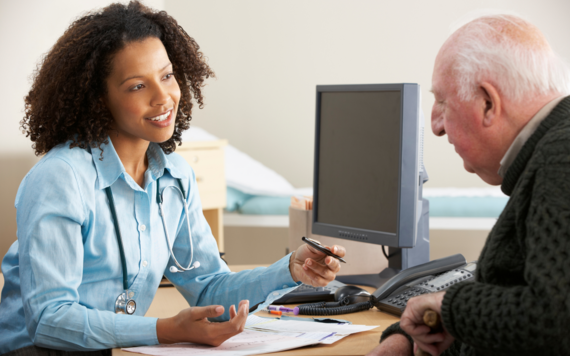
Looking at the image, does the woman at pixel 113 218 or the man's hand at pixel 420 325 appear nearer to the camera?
the man's hand at pixel 420 325

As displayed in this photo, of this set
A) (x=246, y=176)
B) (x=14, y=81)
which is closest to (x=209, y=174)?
(x=246, y=176)

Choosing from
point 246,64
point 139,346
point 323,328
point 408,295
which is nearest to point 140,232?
point 139,346

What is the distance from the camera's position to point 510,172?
0.81 meters

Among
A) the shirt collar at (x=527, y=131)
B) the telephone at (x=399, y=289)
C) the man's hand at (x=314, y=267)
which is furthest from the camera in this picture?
the telephone at (x=399, y=289)

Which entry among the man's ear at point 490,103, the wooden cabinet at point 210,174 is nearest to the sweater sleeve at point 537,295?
the man's ear at point 490,103

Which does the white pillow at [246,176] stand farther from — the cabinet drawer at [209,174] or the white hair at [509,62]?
the white hair at [509,62]

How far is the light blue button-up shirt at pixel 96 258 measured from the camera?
1.00m

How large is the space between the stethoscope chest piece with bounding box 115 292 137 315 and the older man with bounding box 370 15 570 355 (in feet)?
1.99

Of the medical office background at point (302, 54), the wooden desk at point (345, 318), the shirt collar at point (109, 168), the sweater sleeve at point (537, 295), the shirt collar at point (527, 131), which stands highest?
the medical office background at point (302, 54)

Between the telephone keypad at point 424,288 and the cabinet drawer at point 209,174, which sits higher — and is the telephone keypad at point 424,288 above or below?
below

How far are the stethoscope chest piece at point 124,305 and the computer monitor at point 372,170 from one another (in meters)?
0.63

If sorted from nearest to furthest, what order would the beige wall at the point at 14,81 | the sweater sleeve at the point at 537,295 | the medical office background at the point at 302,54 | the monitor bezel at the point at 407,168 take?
the sweater sleeve at the point at 537,295 → the monitor bezel at the point at 407,168 → the beige wall at the point at 14,81 → the medical office background at the point at 302,54

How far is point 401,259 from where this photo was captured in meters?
1.58

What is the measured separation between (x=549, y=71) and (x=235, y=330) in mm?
682
